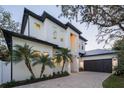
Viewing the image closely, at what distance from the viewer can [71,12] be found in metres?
10.9

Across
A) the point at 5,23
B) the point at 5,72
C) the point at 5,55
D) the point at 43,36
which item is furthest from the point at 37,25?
the point at 5,72

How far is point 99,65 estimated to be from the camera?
57.3ft

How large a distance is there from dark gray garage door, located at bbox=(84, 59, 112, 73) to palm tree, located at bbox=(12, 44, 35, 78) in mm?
6869

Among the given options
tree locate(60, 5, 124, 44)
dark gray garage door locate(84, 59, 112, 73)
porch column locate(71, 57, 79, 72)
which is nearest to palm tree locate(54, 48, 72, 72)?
porch column locate(71, 57, 79, 72)

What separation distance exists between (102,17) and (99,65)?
7740mm

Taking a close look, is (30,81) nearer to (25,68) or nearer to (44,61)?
(25,68)

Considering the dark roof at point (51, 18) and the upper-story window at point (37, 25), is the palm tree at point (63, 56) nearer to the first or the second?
the dark roof at point (51, 18)

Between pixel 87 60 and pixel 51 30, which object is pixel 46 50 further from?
pixel 87 60

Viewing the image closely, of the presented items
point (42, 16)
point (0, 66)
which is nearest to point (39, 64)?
point (0, 66)

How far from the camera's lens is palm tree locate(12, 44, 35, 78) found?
9.40 metres

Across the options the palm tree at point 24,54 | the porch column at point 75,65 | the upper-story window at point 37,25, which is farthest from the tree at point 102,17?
the porch column at point 75,65

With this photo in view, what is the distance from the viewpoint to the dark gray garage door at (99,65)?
631 inches

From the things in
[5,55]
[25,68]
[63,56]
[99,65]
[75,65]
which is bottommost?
[99,65]
